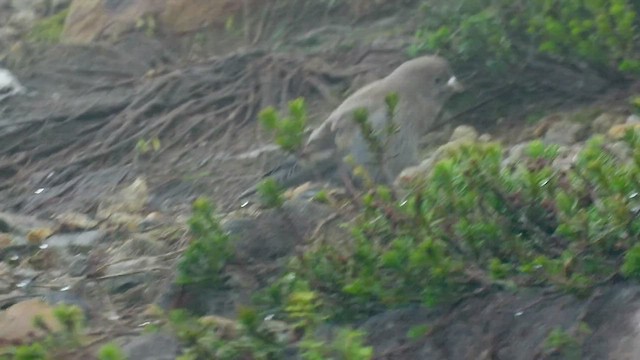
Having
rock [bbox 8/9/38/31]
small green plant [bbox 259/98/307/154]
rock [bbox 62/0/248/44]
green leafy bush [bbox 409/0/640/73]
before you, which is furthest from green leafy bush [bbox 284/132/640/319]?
rock [bbox 8/9/38/31]

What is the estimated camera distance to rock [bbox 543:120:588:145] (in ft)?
21.3

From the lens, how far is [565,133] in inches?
260

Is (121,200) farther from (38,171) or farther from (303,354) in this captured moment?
(303,354)

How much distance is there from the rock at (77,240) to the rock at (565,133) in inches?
98.7

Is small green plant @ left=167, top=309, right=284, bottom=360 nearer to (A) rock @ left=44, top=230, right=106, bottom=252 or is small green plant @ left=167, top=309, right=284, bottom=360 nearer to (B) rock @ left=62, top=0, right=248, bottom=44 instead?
(A) rock @ left=44, top=230, right=106, bottom=252

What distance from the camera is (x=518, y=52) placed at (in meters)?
7.14

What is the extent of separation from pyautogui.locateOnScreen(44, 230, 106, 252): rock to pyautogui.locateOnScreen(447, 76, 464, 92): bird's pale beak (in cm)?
220

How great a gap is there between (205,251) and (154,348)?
413mm

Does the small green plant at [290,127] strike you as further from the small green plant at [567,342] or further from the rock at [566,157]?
the small green plant at [567,342]

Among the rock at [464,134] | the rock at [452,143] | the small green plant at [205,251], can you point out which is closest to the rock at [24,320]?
the small green plant at [205,251]

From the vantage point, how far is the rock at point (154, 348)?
4578 mm

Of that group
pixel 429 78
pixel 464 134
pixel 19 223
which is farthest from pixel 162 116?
pixel 464 134

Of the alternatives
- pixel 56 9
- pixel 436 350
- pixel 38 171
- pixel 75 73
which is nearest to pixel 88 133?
pixel 38 171

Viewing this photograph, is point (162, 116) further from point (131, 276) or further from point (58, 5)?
point (58, 5)
